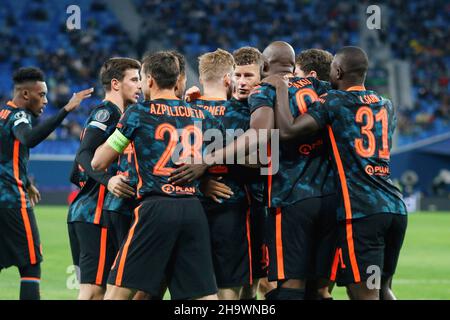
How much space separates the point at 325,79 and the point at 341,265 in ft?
6.41

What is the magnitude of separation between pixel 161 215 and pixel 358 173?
1564 mm

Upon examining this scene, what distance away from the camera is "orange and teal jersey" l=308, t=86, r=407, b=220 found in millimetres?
6129

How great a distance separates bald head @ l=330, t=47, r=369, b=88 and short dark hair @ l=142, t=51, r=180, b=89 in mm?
1301

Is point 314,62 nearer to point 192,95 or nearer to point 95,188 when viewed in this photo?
point 192,95

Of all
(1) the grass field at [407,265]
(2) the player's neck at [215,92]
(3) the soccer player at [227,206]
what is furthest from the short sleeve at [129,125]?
(1) the grass field at [407,265]

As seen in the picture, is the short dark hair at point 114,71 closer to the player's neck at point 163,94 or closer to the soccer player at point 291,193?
the player's neck at point 163,94

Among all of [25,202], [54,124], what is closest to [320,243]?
[54,124]

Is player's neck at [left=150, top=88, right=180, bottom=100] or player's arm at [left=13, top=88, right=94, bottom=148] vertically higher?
player's neck at [left=150, top=88, right=180, bottom=100]

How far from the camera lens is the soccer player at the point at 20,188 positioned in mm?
7715

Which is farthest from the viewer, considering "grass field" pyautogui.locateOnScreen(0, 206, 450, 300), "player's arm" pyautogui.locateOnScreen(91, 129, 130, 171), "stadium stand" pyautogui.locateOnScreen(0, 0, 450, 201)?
"stadium stand" pyautogui.locateOnScreen(0, 0, 450, 201)

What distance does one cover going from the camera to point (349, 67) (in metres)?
6.36

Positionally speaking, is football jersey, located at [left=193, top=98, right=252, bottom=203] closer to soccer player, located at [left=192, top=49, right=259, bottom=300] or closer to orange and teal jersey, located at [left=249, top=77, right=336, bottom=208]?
soccer player, located at [left=192, top=49, right=259, bottom=300]

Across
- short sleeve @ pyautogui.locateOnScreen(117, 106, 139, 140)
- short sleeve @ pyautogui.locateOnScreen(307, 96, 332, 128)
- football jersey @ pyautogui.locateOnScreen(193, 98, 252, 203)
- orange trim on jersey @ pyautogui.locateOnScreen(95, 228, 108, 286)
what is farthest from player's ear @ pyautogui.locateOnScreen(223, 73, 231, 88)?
orange trim on jersey @ pyautogui.locateOnScreen(95, 228, 108, 286)

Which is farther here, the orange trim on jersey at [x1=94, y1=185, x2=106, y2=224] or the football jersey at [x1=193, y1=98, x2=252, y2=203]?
the orange trim on jersey at [x1=94, y1=185, x2=106, y2=224]
